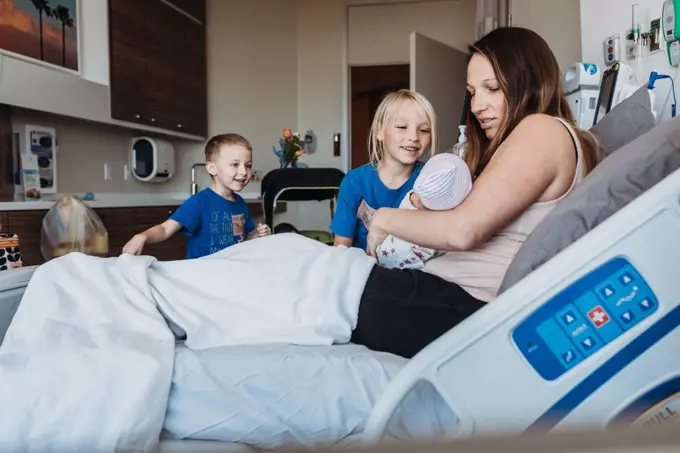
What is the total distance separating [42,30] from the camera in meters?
2.72

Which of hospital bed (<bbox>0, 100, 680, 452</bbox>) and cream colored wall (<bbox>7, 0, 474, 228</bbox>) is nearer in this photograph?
hospital bed (<bbox>0, 100, 680, 452</bbox>)

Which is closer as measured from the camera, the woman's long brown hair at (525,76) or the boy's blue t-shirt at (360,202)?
the woman's long brown hair at (525,76)

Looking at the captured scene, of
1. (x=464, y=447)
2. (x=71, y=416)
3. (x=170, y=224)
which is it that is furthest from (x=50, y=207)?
(x=464, y=447)

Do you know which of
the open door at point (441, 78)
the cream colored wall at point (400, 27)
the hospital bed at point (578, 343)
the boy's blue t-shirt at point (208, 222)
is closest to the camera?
the hospital bed at point (578, 343)

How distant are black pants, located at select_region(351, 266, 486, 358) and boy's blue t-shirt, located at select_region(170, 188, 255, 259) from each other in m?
1.19

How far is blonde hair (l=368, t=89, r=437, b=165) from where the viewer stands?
1.94 meters

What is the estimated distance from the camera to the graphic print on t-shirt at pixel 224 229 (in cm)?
217

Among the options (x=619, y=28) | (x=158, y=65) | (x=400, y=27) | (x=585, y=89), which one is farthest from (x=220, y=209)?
(x=400, y=27)

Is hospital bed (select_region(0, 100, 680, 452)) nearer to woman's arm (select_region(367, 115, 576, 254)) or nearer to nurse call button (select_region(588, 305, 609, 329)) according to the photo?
nurse call button (select_region(588, 305, 609, 329))

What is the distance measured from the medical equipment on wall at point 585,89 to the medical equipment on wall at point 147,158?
8.82 feet

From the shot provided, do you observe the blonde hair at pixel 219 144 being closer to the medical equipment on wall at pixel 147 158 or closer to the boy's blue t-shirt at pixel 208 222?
the boy's blue t-shirt at pixel 208 222

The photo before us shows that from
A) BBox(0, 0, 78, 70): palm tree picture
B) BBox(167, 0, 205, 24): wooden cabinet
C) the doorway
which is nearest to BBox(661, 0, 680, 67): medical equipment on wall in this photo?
BBox(0, 0, 78, 70): palm tree picture

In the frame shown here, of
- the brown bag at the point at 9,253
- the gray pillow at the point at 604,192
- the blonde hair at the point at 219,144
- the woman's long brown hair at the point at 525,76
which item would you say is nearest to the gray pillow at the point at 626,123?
the woman's long brown hair at the point at 525,76

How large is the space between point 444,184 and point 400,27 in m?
4.65
